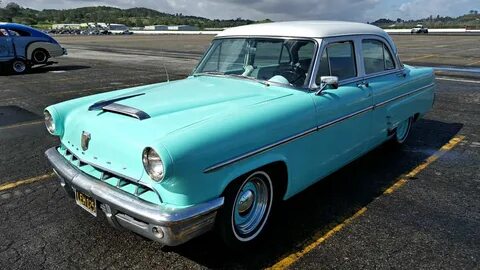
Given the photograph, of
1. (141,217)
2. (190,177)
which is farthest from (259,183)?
(141,217)

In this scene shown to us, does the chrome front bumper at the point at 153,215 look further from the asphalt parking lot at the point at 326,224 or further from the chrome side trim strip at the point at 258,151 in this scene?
the asphalt parking lot at the point at 326,224

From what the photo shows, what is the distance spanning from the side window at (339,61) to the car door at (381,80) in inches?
8.2

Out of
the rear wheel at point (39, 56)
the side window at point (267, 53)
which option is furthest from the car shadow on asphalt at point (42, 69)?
the side window at point (267, 53)

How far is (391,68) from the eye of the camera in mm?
4730

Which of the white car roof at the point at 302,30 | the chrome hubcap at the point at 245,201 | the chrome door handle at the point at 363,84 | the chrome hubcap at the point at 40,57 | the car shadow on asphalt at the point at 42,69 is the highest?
the white car roof at the point at 302,30

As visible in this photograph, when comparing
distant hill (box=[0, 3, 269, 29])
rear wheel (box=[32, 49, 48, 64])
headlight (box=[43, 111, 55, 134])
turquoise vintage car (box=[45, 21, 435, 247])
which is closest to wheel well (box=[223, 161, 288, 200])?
turquoise vintage car (box=[45, 21, 435, 247])

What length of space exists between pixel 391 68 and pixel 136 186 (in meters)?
3.46

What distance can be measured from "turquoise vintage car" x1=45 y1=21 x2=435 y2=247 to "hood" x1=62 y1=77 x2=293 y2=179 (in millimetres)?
10

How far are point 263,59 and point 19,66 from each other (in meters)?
13.6

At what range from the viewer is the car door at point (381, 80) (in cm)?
421

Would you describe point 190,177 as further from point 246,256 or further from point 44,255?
point 44,255

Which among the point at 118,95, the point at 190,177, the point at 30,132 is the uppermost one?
the point at 118,95

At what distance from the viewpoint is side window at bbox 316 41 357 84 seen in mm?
3710

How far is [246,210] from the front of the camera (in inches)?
119
